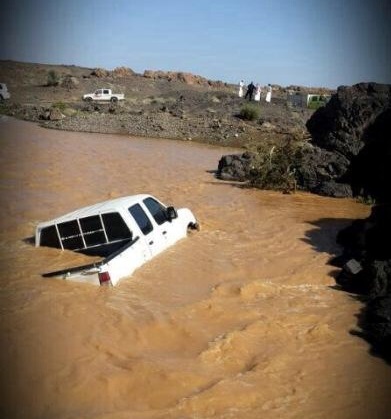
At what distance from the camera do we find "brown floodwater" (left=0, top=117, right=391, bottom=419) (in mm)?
4969

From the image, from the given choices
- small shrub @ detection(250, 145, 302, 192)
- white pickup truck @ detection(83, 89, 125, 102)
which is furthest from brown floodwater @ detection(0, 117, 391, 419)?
white pickup truck @ detection(83, 89, 125, 102)

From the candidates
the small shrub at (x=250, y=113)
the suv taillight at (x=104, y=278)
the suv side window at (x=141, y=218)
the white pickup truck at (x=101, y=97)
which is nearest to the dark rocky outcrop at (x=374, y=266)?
the suv side window at (x=141, y=218)

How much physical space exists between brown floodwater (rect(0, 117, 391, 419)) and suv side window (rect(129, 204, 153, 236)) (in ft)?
1.93

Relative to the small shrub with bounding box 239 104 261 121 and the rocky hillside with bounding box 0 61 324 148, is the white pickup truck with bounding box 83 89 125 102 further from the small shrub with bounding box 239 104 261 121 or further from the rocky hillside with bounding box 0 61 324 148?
the small shrub with bounding box 239 104 261 121

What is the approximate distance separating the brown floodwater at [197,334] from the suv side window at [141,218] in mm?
589

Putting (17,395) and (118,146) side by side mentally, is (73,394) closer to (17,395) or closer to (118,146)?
(17,395)

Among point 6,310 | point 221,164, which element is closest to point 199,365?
point 6,310

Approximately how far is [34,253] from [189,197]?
23.4 ft

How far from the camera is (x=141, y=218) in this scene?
8180 millimetres

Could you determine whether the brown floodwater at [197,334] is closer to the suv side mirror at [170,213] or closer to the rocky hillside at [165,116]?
the suv side mirror at [170,213]

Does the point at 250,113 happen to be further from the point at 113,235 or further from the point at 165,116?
the point at 113,235

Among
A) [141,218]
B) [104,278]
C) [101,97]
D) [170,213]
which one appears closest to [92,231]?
[141,218]

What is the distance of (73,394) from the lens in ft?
16.4

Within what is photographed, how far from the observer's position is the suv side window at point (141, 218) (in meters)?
8.03
